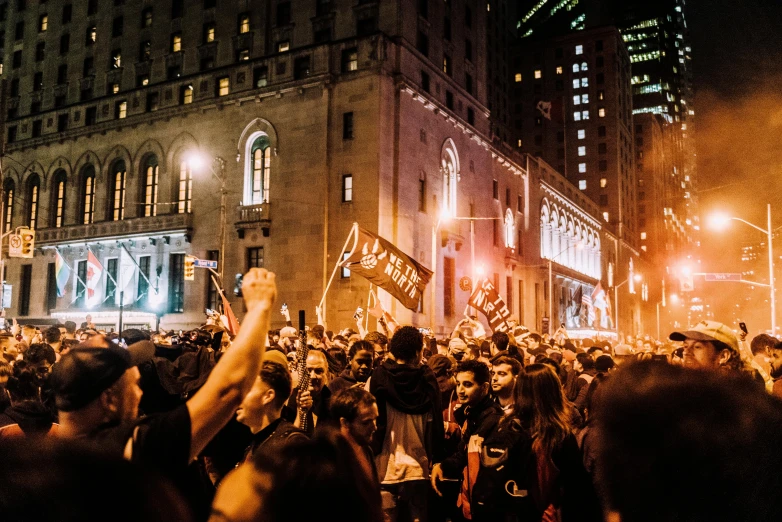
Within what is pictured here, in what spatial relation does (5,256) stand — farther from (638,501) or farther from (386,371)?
(638,501)

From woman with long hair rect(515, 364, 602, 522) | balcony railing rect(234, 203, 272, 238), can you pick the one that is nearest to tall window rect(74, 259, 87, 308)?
balcony railing rect(234, 203, 272, 238)

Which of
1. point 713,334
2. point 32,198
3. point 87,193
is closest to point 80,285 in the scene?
point 87,193

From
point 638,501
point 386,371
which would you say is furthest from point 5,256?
point 638,501

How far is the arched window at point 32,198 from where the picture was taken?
49656 millimetres

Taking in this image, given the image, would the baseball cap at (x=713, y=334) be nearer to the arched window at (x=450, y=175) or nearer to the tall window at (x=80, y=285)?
the arched window at (x=450, y=175)

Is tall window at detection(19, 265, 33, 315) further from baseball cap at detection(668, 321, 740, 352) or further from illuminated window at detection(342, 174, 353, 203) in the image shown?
baseball cap at detection(668, 321, 740, 352)

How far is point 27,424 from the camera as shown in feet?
13.3

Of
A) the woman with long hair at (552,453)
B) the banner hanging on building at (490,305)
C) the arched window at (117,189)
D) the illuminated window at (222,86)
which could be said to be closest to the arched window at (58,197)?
the arched window at (117,189)

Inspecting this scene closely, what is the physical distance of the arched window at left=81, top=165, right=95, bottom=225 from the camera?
47062mm

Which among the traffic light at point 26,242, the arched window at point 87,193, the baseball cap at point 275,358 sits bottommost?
the baseball cap at point 275,358

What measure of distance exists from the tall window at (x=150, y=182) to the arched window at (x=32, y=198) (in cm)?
1167

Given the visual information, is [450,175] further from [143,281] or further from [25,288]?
[25,288]

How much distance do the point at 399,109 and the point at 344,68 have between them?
13.9 ft

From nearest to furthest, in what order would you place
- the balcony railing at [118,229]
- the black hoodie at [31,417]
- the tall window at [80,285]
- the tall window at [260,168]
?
the black hoodie at [31,417] → the tall window at [260,168] → the balcony railing at [118,229] → the tall window at [80,285]
